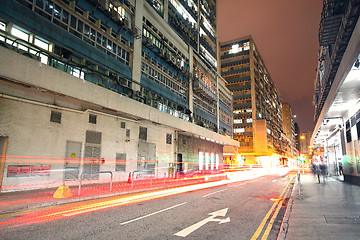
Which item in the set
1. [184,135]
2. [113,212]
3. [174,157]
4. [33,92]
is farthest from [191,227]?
[184,135]

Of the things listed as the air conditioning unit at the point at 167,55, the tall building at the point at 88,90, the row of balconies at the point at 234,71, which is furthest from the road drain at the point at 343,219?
the row of balconies at the point at 234,71

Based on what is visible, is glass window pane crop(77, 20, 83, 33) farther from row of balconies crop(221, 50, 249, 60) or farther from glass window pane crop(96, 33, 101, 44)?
row of balconies crop(221, 50, 249, 60)

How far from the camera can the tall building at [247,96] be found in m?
87.1

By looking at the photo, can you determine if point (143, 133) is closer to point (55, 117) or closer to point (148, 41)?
point (55, 117)

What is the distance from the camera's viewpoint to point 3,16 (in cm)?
1353

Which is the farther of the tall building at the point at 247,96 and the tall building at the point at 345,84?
the tall building at the point at 247,96

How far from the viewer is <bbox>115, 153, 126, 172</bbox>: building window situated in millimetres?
21172

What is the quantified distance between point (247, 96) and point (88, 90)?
81.3 meters

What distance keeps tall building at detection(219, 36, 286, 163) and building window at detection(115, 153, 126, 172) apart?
7193 centimetres

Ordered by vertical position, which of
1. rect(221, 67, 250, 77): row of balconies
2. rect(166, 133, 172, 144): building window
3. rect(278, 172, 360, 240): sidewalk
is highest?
rect(221, 67, 250, 77): row of balconies

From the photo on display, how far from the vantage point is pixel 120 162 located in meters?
21.5

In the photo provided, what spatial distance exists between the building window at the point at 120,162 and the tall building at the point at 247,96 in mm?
71927

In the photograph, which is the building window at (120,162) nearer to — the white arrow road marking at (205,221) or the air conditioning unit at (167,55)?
the white arrow road marking at (205,221)

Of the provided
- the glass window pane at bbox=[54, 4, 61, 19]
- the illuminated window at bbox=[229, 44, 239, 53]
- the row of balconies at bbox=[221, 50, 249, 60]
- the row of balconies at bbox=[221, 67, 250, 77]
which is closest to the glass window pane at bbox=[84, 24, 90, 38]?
the glass window pane at bbox=[54, 4, 61, 19]
